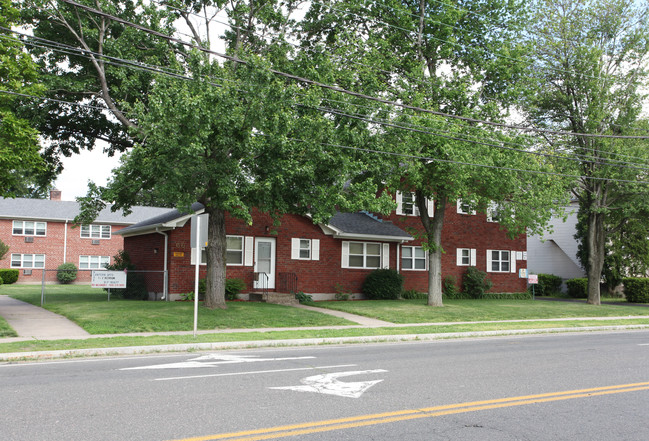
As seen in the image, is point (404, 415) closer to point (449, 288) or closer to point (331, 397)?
point (331, 397)

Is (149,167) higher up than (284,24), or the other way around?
(284,24)

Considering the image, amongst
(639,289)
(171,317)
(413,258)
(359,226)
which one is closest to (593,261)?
(639,289)

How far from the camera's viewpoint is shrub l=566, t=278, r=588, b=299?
1501 inches

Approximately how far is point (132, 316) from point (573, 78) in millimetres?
24549

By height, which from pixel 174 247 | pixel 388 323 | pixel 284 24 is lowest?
pixel 388 323

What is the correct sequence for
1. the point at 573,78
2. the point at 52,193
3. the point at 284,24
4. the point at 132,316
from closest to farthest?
the point at 132,316, the point at 284,24, the point at 573,78, the point at 52,193

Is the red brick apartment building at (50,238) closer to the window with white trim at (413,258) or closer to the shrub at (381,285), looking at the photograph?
the shrub at (381,285)

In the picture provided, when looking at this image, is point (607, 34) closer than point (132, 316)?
No

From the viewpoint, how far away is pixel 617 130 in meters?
30.0

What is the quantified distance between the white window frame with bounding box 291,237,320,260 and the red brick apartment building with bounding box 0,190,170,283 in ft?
67.5

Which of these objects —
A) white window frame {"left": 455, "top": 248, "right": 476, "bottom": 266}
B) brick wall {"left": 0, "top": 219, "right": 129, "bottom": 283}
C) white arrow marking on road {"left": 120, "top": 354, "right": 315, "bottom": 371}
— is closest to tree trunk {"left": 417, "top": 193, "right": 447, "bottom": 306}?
white window frame {"left": 455, "top": 248, "right": 476, "bottom": 266}

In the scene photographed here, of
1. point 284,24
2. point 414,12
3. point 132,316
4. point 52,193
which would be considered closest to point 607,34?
point 414,12

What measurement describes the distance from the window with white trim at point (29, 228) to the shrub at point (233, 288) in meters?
25.1

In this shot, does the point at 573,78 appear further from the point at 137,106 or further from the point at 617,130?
the point at 137,106
